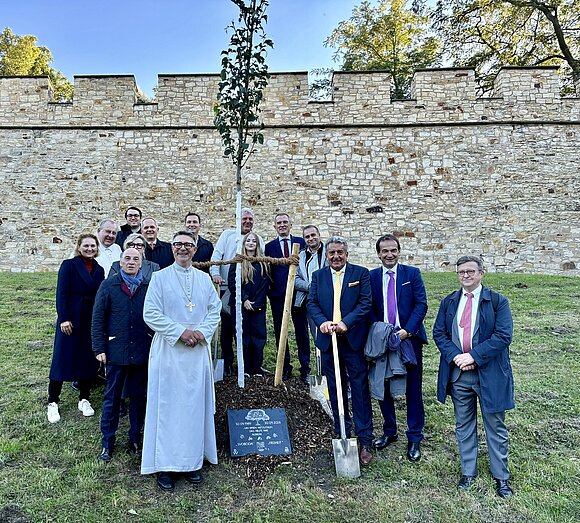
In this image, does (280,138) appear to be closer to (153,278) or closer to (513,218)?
(513,218)

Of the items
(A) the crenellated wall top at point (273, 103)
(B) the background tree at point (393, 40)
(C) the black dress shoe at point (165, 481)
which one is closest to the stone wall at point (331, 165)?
(A) the crenellated wall top at point (273, 103)

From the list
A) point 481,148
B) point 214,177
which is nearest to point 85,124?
point 214,177

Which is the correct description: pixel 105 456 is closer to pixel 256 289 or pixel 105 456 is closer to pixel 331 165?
pixel 256 289

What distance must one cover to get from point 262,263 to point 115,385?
6.31 ft

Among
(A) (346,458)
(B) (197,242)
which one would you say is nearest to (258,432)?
(A) (346,458)

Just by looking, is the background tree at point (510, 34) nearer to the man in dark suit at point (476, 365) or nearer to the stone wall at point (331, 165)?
the stone wall at point (331, 165)

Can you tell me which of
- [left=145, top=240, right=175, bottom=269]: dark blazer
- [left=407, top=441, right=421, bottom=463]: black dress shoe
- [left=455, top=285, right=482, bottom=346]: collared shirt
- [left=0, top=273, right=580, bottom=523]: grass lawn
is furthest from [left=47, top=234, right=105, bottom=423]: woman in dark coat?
[left=455, top=285, right=482, bottom=346]: collared shirt

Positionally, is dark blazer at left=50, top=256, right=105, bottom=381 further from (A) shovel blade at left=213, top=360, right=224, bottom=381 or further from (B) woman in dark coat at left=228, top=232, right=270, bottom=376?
A: (B) woman in dark coat at left=228, top=232, right=270, bottom=376

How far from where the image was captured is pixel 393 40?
16578mm

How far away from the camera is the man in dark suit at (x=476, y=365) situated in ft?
10.9

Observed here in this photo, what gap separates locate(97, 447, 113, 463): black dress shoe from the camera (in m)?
3.72

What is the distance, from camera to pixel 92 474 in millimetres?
3545

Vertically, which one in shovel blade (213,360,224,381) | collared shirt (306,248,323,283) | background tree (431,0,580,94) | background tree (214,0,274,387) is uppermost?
background tree (431,0,580,94)

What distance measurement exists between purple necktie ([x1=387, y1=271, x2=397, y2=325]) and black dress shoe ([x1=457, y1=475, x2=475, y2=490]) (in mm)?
1210
